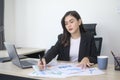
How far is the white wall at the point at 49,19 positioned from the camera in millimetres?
3410

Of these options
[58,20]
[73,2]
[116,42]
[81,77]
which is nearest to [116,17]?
[116,42]

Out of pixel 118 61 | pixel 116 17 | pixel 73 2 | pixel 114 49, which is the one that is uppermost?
pixel 73 2

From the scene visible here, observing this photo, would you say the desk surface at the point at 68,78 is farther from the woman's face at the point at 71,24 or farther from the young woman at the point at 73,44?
the woman's face at the point at 71,24

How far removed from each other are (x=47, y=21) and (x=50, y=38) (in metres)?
0.31

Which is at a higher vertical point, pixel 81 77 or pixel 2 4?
pixel 2 4

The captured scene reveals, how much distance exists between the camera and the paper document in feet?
5.60

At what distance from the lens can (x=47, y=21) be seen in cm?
400

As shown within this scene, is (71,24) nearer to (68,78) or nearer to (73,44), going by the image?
(73,44)

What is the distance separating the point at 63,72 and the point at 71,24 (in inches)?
30.0

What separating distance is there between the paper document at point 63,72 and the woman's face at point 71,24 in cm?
55

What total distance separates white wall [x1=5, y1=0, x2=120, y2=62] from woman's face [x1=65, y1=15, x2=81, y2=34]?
3.74 feet

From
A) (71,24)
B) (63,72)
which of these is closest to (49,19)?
(71,24)

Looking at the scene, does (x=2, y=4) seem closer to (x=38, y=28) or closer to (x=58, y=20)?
(x=38, y=28)

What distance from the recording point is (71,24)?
7.84 ft
